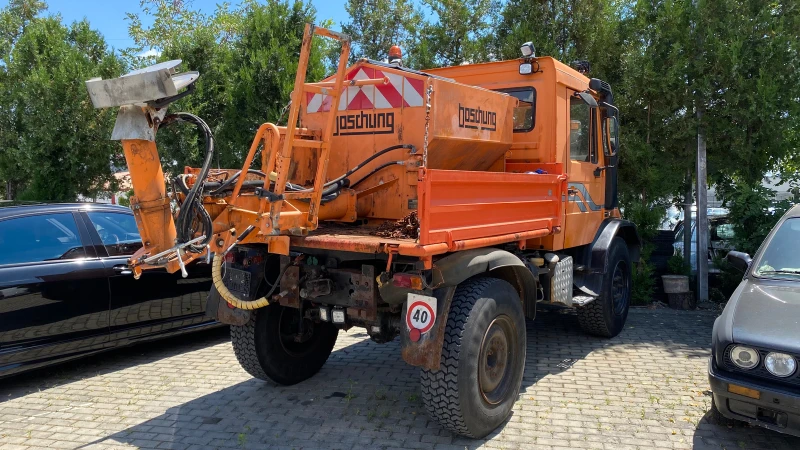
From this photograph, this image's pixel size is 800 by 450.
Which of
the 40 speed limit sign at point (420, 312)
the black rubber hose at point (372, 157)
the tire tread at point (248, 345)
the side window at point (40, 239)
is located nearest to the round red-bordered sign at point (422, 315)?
the 40 speed limit sign at point (420, 312)

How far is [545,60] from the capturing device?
5238mm

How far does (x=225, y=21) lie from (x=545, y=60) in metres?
13.0

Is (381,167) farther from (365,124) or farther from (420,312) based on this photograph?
(420,312)

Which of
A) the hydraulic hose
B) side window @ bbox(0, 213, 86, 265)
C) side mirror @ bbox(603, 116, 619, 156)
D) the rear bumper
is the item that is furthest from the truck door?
side window @ bbox(0, 213, 86, 265)

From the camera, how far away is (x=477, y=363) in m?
3.73

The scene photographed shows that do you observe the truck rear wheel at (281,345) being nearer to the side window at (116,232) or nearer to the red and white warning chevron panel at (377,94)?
the side window at (116,232)

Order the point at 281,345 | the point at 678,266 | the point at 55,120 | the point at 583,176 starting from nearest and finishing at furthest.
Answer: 1. the point at 281,345
2. the point at 583,176
3. the point at 678,266
4. the point at 55,120

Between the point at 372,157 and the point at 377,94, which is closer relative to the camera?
the point at 372,157

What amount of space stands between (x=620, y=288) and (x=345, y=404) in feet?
12.2

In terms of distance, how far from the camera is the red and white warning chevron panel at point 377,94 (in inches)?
169

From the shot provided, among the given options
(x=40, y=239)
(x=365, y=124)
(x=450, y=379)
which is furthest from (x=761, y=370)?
(x=40, y=239)

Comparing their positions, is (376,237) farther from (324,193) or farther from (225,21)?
(225,21)

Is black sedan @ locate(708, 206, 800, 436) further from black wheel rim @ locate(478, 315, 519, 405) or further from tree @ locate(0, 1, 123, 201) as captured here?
tree @ locate(0, 1, 123, 201)

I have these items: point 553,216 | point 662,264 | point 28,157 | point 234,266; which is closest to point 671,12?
point 662,264
